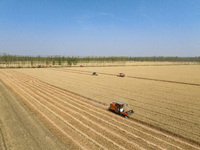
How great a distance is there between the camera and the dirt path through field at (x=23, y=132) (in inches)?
348

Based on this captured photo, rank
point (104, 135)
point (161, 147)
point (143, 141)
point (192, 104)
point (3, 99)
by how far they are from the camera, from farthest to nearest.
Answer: point (3, 99) < point (192, 104) < point (104, 135) < point (143, 141) < point (161, 147)

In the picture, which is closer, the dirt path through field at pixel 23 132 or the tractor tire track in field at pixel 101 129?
the dirt path through field at pixel 23 132

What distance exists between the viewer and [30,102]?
56.1 feet

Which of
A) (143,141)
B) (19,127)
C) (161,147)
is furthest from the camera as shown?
(19,127)

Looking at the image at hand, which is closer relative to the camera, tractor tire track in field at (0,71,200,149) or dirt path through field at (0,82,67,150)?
dirt path through field at (0,82,67,150)

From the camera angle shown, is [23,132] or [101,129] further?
[101,129]

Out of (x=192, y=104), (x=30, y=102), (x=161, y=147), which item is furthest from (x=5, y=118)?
(x=192, y=104)

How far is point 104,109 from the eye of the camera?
599 inches

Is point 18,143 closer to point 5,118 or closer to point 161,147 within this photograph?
point 5,118

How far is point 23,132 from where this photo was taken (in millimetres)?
10328

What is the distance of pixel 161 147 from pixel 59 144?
7.24 meters

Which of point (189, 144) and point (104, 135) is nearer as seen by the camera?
point (189, 144)

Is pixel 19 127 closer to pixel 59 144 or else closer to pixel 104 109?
pixel 59 144

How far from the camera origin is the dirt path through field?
885 centimetres
